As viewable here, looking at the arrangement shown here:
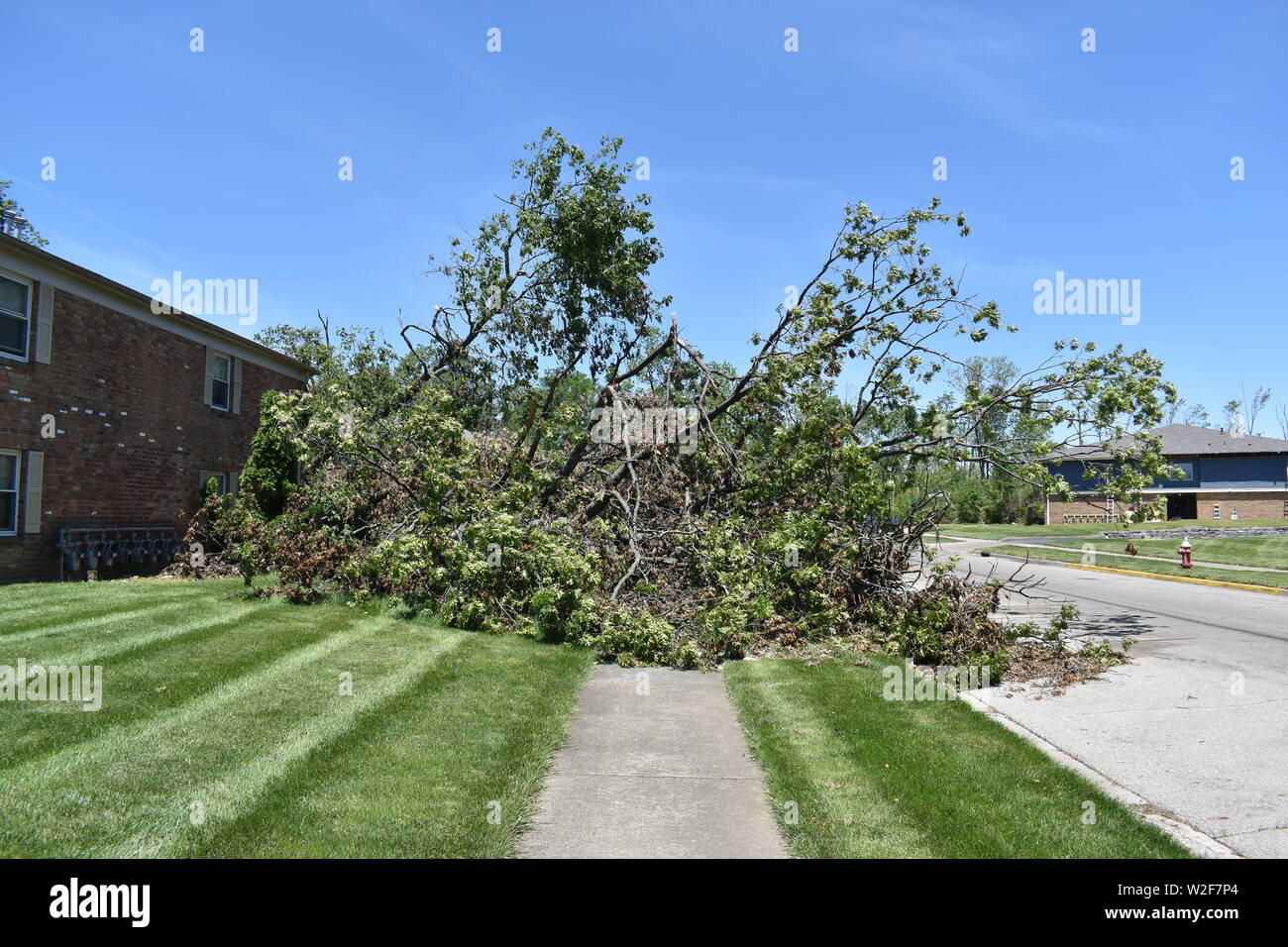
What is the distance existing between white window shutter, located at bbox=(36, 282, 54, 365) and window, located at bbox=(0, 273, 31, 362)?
0.16 m

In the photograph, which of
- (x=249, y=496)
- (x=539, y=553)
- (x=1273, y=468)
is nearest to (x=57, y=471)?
(x=249, y=496)

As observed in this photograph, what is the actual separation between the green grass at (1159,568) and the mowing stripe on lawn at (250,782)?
1167cm

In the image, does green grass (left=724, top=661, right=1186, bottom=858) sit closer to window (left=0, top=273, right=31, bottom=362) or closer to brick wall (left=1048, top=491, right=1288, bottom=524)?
window (left=0, top=273, right=31, bottom=362)

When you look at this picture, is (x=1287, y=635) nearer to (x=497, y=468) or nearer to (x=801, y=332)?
(x=801, y=332)

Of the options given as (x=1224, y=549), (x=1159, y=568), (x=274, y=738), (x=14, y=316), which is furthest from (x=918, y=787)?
(x=1224, y=549)

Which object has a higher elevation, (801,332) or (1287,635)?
(801,332)

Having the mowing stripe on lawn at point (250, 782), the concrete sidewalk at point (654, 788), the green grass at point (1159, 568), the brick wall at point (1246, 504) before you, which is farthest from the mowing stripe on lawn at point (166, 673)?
the brick wall at point (1246, 504)

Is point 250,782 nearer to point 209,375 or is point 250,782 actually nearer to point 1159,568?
point 209,375

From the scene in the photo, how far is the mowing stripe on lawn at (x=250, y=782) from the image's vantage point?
4.02 meters

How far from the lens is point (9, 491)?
44.2 ft

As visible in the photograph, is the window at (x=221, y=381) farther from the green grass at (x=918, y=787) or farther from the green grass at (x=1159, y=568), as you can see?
the green grass at (x=1159, y=568)

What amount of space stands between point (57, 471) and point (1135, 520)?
17587mm

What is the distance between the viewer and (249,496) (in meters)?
12.8
